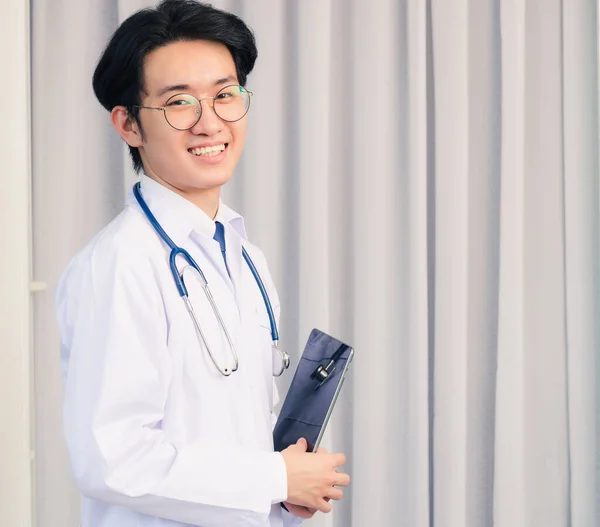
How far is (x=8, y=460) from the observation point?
1550 mm

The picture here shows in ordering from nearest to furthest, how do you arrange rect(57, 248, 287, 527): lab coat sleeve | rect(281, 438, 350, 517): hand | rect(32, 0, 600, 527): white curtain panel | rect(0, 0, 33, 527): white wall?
1. rect(57, 248, 287, 527): lab coat sleeve
2. rect(281, 438, 350, 517): hand
3. rect(0, 0, 33, 527): white wall
4. rect(32, 0, 600, 527): white curtain panel

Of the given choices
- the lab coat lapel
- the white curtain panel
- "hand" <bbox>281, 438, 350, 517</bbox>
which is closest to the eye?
the lab coat lapel

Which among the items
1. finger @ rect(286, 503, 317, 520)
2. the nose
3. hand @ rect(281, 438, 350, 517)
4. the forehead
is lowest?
finger @ rect(286, 503, 317, 520)

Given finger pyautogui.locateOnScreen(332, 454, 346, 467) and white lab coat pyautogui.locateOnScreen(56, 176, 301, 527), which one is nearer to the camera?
white lab coat pyautogui.locateOnScreen(56, 176, 301, 527)

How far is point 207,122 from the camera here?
114cm

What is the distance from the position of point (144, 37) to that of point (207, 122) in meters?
0.16

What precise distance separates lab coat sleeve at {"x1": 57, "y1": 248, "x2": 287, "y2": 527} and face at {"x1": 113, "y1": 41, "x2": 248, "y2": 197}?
19cm

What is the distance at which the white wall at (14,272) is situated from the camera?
153cm

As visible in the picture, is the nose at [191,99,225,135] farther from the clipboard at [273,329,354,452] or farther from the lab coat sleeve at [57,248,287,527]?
the clipboard at [273,329,354,452]

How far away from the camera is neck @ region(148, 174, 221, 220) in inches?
47.4

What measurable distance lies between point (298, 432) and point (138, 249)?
404mm

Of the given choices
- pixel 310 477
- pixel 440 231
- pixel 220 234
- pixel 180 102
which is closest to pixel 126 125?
pixel 180 102

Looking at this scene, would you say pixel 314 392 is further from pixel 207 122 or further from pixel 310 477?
pixel 207 122

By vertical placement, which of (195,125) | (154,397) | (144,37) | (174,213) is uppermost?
(144,37)
